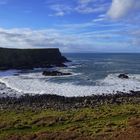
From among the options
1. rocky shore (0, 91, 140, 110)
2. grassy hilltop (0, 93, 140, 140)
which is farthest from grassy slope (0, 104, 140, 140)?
rocky shore (0, 91, 140, 110)

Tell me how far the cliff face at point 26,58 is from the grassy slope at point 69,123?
192ft

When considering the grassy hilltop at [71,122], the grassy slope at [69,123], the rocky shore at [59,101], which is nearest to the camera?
the grassy hilltop at [71,122]

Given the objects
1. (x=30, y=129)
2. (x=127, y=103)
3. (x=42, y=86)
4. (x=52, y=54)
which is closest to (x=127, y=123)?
(x=30, y=129)

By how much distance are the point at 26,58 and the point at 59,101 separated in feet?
199

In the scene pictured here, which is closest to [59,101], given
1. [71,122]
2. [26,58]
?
[71,122]

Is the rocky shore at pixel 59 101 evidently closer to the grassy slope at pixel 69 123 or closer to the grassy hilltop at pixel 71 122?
the grassy hilltop at pixel 71 122

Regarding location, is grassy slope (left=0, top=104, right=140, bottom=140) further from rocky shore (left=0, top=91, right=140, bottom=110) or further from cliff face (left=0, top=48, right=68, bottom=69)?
cliff face (left=0, top=48, right=68, bottom=69)

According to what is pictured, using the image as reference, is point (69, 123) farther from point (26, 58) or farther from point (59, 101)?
point (26, 58)

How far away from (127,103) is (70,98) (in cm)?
755

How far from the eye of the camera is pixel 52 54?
11156 centimetres

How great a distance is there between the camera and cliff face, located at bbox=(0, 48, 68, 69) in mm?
93250

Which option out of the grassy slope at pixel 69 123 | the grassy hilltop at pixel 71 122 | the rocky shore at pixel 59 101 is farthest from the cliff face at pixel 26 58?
the grassy slope at pixel 69 123

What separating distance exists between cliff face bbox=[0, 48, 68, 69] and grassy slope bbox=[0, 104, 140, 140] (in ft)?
192

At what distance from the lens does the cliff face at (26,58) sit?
93.2m
